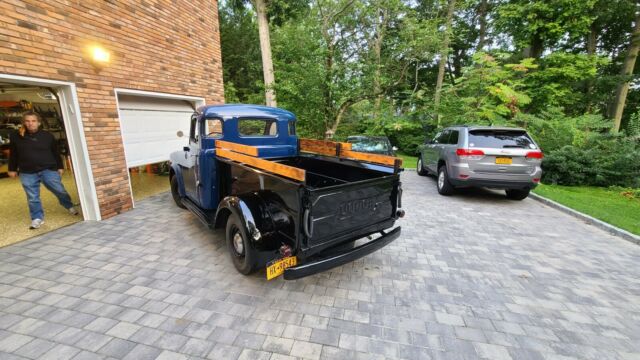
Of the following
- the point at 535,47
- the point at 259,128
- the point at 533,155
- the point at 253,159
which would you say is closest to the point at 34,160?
the point at 259,128

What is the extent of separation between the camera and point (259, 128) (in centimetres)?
441

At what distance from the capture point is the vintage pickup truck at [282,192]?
232 cm

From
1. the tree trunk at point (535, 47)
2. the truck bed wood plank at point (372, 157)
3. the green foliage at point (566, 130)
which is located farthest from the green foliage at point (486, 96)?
the truck bed wood plank at point (372, 157)

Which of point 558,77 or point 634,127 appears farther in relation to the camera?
point 558,77

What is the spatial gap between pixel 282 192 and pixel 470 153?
4.60 meters

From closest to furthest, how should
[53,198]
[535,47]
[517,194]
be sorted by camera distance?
[53,198] → [517,194] → [535,47]

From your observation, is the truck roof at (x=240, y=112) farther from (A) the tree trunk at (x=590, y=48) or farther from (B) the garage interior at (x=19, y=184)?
(A) the tree trunk at (x=590, y=48)

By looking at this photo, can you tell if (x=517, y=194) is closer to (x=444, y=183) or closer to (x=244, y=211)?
(x=444, y=183)

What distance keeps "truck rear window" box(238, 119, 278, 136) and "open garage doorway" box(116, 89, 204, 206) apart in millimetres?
2780

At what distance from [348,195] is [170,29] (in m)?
6.22

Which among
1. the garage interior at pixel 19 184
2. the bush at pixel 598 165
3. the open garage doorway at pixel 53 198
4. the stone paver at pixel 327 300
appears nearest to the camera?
the stone paver at pixel 327 300

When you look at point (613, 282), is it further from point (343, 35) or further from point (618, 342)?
point (343, 35)

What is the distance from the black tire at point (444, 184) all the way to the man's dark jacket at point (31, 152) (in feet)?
25.2

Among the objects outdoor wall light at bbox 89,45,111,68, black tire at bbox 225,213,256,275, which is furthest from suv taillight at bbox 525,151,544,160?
outdoor wall light at bbox 89,45,111,68
